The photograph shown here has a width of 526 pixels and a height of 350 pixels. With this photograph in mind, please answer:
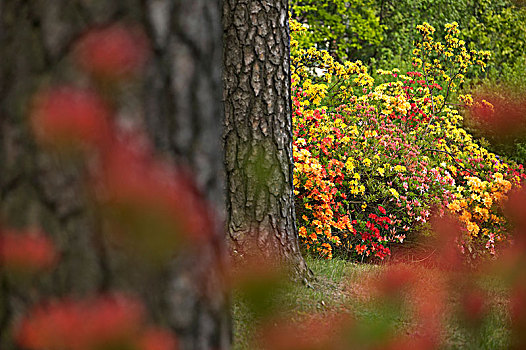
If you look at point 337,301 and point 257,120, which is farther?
point 257,120

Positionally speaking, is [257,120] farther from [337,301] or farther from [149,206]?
[149,206]

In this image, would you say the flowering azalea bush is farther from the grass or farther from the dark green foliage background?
the dark green foliage background

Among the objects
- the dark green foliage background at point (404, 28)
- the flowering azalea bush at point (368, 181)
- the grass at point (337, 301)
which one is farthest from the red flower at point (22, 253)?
the dark green foliage background at point (404, 28)

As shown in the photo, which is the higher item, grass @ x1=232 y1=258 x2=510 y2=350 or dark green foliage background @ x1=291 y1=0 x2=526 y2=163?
dark green foliage background @ x1=291 y1=0 x2=526 y2=163

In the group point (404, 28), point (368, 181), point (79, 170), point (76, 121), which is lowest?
point (368, 181)

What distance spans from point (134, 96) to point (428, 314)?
64 centimetres

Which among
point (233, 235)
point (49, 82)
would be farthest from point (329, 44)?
point (49, 82)

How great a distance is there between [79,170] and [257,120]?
268cm

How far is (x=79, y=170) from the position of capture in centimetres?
105

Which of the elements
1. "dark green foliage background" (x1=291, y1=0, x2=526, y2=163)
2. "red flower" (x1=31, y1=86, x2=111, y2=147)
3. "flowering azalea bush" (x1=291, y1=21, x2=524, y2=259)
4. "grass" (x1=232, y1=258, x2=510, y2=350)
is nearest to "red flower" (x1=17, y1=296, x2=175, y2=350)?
"red flower" (x1=31, y1=86, x2=111, y2=147)

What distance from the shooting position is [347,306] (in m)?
3.31

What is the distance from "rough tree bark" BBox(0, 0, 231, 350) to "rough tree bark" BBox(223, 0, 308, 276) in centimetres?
240

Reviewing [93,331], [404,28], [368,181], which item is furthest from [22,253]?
[404,28]

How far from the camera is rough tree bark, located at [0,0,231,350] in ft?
3.50
